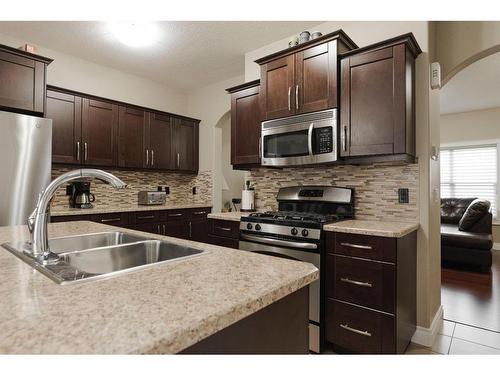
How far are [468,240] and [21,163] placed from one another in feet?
17.3

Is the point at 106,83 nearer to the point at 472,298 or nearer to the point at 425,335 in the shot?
the point at 425,335

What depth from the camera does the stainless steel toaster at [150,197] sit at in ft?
12.9

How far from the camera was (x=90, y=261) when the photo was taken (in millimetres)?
1207

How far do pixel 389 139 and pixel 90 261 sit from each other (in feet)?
6.51

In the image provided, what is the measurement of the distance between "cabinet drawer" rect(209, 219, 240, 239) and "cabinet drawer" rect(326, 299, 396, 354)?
990 millimetres

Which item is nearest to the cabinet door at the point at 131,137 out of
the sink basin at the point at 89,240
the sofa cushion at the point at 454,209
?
the sink basin at the point at 89,240

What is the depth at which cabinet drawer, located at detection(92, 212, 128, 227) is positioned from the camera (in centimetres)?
311

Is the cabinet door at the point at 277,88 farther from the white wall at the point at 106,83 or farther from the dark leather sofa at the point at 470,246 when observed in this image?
the dark leather sofa at the point at 470,246

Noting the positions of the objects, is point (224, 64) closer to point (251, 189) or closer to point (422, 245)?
point (251, 189)

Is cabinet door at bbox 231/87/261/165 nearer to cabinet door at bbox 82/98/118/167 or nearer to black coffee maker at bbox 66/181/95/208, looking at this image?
cabinet door at bbox 82/98/118/167

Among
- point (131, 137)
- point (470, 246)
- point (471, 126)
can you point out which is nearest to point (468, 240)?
point (470, 246)

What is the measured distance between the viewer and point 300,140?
2566 millimetres

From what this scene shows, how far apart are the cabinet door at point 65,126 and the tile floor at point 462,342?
3.61m
